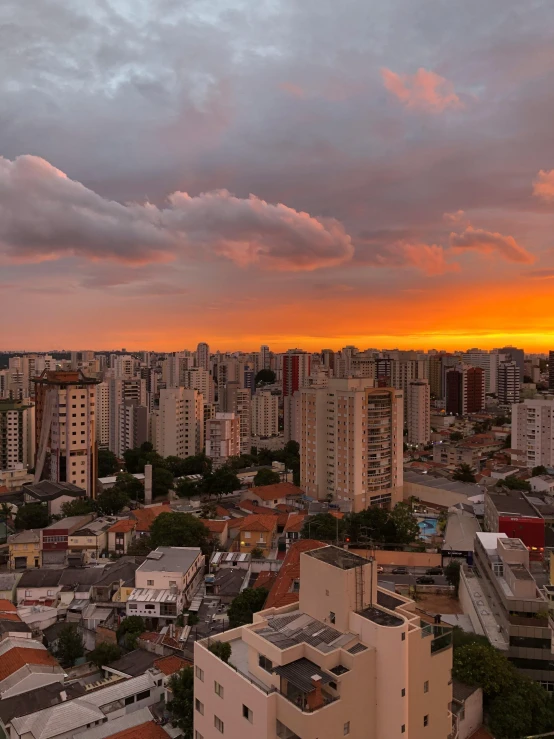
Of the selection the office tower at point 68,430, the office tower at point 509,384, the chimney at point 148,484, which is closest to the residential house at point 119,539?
the chimney at point 148,484

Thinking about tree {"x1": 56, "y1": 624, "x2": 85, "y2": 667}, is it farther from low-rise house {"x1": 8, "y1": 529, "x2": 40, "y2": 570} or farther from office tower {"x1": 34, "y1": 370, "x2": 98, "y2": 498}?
office tower {"x1": 34, "y1": 370, "x2": 98, "y2": 498}

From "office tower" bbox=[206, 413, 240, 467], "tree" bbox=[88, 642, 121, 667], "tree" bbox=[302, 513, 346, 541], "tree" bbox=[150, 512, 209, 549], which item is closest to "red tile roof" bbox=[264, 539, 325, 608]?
"tree" bbox=[302, 513, 346, 541]

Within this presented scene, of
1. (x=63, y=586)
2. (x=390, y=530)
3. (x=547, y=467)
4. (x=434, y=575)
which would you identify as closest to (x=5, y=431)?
(x=63, y=586)

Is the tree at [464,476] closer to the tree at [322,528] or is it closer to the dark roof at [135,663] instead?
the tree at [322,528]

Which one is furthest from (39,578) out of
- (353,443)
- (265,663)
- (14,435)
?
(14,435)

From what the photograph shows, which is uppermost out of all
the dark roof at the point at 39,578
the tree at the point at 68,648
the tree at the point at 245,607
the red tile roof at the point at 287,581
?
the red tile roof at the point at 287,581

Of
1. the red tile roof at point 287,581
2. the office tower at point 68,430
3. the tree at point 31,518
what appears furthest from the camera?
Result: the office tower at point 68,430
